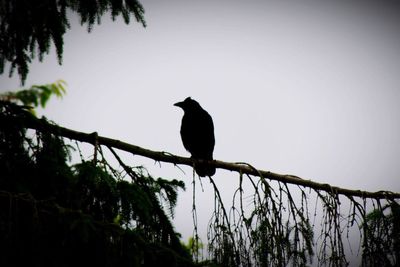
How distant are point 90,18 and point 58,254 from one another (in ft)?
6.54

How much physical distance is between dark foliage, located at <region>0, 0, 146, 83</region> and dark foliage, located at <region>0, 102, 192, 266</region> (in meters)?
0.67

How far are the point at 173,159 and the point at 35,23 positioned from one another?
1552mm

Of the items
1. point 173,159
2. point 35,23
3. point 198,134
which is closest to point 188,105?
point 198,134

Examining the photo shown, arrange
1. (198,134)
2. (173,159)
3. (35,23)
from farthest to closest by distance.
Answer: (198,134) < (173,159) < (35,23)

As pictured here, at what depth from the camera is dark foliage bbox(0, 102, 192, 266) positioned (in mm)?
1070

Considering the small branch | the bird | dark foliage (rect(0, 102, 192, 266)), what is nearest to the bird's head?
the bird

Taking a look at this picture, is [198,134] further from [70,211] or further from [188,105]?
[70,211]

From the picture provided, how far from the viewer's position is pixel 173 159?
233 cm

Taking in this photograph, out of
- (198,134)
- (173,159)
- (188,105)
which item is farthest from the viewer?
(188,105)

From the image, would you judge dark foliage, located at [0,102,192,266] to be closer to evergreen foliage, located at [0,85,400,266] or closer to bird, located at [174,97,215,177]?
evergreen foliage, located at [0,85,400,266]

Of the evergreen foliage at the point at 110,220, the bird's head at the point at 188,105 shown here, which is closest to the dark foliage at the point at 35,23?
the evergreen foliage at the point at 110,220

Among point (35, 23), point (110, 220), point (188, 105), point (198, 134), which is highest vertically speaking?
point (188, 105)

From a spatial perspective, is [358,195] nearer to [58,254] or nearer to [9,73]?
[58,254]

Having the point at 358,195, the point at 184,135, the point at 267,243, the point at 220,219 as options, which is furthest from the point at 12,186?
the point at 184,135
